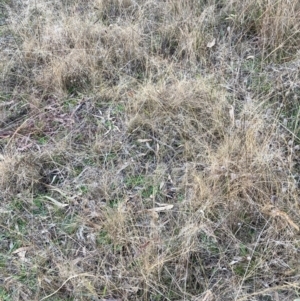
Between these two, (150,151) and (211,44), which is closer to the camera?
(150,151)

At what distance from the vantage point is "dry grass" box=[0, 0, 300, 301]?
1816 millimetres

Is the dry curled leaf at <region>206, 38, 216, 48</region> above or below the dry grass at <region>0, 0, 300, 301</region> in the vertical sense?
above

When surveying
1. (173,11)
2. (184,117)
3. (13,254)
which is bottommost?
(13,254)

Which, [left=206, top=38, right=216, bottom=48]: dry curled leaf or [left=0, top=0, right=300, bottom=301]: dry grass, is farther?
[left=206, top=38, right=216, bottom=48]: dry curled leaf

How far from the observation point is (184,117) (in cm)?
237

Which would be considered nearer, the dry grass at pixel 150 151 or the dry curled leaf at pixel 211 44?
the dry grass at pixel 150 151

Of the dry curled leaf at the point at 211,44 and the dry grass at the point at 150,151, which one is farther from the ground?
the dry curled leaf at the point at 211,44

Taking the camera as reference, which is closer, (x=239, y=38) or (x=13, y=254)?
(x=13, y=254)

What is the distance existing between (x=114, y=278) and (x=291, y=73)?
4.71 feet

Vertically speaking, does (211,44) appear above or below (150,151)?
above

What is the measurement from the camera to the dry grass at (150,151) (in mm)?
1816

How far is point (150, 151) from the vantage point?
2322 millimetres

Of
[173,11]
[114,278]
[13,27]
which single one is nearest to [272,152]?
[114,278]

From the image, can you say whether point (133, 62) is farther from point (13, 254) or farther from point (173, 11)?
point (13, 254)
